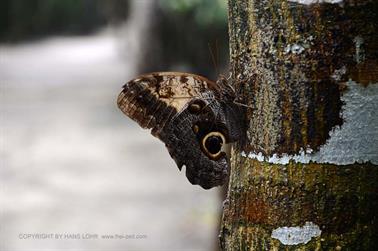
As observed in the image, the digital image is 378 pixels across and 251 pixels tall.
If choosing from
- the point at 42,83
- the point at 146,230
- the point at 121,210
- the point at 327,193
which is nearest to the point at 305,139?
the point at 327,193

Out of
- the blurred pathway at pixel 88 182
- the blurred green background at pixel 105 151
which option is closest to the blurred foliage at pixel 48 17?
the blurred green background at pixel 105 151

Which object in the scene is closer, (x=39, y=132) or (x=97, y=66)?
(x=39, y=132)

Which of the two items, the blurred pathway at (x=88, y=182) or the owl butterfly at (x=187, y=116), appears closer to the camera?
the owl butterfly at (x=187, y=116)

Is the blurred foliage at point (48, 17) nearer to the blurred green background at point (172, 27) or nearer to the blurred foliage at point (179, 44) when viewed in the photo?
the blurred green background at point (172, 27)

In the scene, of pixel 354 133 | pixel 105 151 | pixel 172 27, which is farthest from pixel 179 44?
pixel 354 133

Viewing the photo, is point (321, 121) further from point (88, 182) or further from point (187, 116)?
point (88, 182)

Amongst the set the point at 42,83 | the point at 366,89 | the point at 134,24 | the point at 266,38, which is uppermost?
the point at 266,38

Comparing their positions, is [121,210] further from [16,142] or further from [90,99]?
[90,99]
